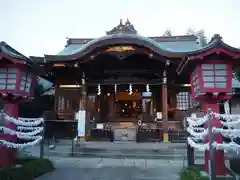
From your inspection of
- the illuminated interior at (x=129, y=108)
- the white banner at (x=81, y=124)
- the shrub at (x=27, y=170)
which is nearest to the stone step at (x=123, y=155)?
the white banner at (x=81, y=124)

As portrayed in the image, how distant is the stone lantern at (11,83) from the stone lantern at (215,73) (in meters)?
4.99

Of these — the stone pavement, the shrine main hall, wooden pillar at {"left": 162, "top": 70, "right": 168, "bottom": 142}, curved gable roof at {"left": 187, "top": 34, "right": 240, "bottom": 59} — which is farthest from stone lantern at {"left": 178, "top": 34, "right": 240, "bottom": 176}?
wooden pillar at {"left": 162, "top": 70, "right": 168, "bottom": 142}

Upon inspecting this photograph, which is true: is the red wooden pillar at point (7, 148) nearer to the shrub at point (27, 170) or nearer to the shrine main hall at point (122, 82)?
the shrub at point (27, 170)

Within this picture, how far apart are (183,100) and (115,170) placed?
29.3 ft

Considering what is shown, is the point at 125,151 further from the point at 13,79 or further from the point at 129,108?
the point at 129,108

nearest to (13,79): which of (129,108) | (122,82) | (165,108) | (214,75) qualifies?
(214,75)

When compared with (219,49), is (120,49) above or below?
above

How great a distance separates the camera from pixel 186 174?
229 inches

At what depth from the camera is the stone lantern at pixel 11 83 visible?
6398 millimetres

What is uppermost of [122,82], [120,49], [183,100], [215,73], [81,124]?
[120,49]

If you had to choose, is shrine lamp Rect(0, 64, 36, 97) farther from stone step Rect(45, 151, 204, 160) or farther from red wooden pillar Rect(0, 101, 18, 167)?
stone step Rect(45, 151, 204, 160)

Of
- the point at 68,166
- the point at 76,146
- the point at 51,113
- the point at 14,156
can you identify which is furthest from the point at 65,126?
the point at 14,156

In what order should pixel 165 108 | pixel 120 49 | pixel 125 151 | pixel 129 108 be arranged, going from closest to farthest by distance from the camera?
pixel 125 151, pixel 120 49, pixel 165 108, pixel 129 108

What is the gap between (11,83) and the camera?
6562 mm
